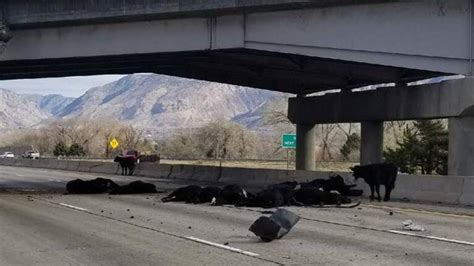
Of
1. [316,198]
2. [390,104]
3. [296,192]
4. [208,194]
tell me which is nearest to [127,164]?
[390,104]

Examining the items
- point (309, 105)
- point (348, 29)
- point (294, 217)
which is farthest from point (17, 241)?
point (309, 105)

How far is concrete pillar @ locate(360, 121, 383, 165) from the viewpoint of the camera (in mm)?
31469

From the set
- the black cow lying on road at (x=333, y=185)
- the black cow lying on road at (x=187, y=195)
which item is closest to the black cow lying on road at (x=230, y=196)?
the black cow lying on road at (x=187, y=195)

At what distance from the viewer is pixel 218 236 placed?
41.5ft

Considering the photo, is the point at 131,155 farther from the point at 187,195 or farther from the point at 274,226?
the point at 274,226

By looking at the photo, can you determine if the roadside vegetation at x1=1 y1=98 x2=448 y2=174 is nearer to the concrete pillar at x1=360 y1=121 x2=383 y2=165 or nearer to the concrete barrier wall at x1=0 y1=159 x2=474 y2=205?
the concrete barrier wall at x1=0 y1=159 x2=474 y2=205

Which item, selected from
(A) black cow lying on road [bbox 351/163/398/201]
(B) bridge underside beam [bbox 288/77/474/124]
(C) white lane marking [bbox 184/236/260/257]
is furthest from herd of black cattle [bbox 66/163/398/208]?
(C) white lane marking [bbox 184/236/260/257]

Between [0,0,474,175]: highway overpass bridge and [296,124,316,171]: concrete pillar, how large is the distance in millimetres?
7150

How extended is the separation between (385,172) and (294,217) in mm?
9680

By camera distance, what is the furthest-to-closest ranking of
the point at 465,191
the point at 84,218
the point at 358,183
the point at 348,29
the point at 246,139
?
1. the point at 246,139
2. the point at 358,183
3. the point at 348,29
4. the point at 465,191
5. the point at 84,218

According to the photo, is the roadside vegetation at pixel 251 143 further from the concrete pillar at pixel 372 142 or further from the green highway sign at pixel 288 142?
the concrete pillar at pixel 372 142

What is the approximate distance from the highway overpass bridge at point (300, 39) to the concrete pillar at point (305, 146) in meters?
7.15

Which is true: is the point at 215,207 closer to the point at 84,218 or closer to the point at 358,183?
the point at 84,218

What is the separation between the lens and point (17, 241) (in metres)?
12.2
